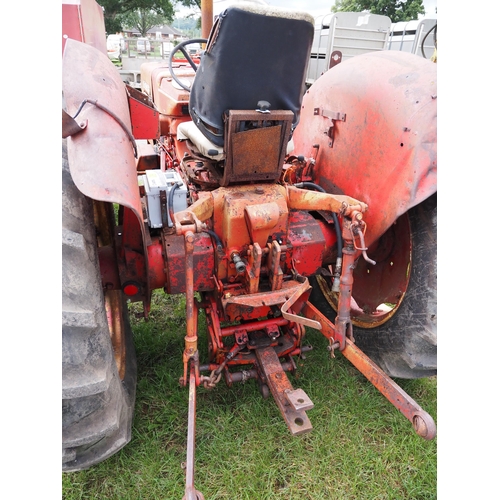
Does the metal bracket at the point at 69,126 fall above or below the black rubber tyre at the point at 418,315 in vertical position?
above

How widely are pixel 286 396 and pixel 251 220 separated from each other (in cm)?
76

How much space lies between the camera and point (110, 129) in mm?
1599

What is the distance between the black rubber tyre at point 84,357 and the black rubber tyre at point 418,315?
4.16 ft

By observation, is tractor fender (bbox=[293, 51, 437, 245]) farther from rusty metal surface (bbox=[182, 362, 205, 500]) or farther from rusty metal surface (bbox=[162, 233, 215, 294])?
rusty metal surface (bbox=[182, 362, 205, 500])

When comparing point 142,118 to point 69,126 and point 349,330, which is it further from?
point 349,330

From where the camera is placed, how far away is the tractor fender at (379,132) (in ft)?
5.65

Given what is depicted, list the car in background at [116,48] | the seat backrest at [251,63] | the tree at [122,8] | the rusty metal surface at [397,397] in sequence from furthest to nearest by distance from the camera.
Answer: the tree at [122,8]
the car in background at [116,48]
the seat backrest at [251,63]
the rusty metal surface at [397,397]

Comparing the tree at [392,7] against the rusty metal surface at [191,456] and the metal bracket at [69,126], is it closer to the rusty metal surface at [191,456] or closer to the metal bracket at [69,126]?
the metal bracket at [69,126]

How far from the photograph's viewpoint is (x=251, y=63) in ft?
5.49

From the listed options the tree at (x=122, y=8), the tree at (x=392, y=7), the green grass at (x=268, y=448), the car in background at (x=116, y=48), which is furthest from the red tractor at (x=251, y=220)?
the tree at (x=392, y=7)

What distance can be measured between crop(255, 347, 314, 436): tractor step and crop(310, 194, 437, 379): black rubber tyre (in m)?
0.54

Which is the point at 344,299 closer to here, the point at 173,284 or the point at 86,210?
the point at 173,284

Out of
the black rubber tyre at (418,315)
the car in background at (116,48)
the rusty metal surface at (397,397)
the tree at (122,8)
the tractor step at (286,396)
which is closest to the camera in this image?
the rusty metal surface at (397,397)

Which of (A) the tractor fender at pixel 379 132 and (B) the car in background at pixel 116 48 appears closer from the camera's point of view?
(A) the tractor fender at pixel 379 132
